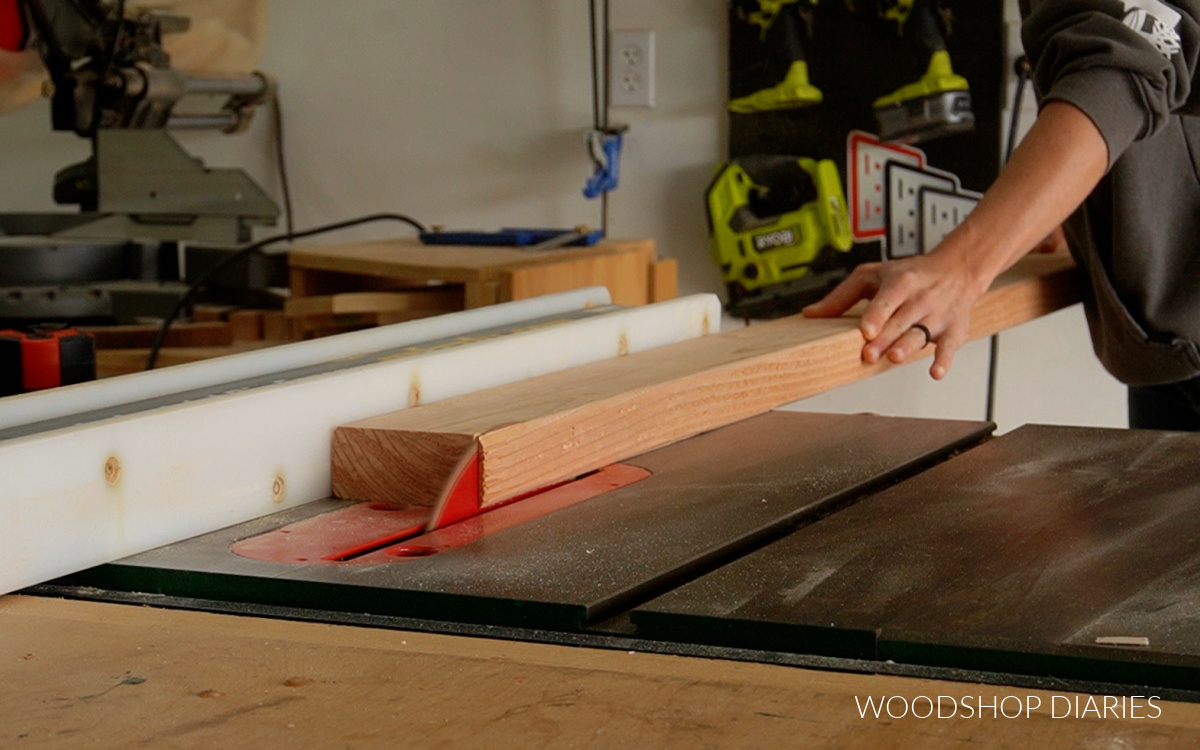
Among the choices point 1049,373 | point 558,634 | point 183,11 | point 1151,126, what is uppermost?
point 183,11

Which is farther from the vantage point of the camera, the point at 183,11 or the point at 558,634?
the point at 183,11

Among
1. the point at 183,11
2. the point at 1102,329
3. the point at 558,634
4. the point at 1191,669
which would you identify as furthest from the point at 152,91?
the point at 1191,669

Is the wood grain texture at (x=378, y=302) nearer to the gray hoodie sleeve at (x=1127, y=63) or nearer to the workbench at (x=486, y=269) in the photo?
the workbench at (x=486, y=269)

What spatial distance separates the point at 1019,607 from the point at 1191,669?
103 mm

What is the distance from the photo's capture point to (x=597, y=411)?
3.26 ft

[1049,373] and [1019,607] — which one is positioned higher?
[1019,607]

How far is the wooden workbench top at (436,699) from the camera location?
21.7 inches

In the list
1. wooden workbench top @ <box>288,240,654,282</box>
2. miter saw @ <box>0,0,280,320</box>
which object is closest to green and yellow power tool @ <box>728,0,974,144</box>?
wooden workbench top @ <box>288,240,654,282</box>

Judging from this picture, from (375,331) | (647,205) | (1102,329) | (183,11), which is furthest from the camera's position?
(647,205)

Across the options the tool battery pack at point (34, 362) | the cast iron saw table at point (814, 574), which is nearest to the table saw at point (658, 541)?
the cast iron saw table at point (814, 574)

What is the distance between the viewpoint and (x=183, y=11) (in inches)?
107

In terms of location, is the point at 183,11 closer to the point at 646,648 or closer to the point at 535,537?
the point at 535,537

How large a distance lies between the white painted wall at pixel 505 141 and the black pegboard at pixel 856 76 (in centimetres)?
7

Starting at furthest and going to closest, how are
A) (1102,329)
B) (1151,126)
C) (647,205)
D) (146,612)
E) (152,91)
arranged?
(647,205) → (152,91) → (1102,329) → (1151,126) → (146,612)
